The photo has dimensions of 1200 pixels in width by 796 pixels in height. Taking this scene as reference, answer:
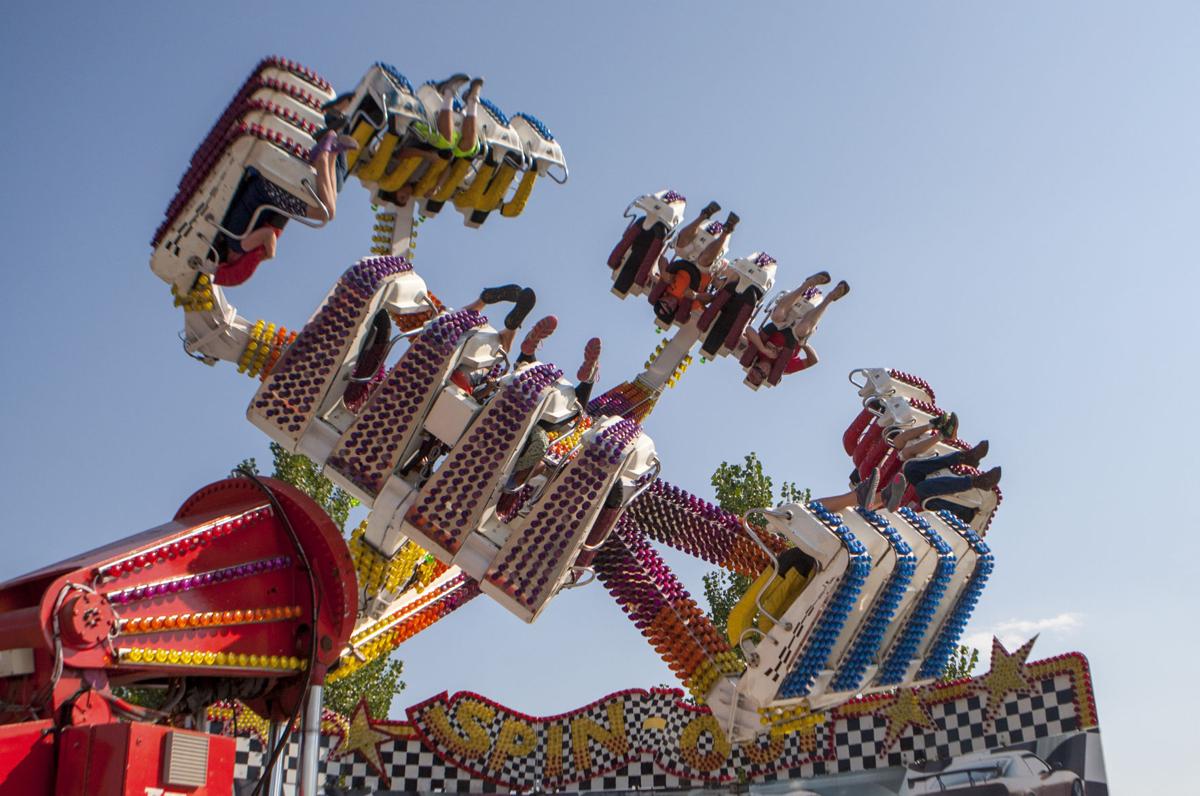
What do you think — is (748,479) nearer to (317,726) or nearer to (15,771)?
(317,726)

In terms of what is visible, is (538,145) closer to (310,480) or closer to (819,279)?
(819,279)

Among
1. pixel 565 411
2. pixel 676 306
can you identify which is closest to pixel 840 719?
pixel 676 306

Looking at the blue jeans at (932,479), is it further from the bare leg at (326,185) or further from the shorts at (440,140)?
the bare leg at (326,185)

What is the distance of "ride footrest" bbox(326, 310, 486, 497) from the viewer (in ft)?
28.9

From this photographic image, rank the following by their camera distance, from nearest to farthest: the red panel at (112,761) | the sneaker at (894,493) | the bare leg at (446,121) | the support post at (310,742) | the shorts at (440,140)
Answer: the red panel at (112,761)
the support post at (310,742)
the shorts at (440,140)
the bare leg at (446,121)
the sneaker at (894,493)

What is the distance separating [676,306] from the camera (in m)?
11.7

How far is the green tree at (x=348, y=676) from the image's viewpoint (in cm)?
1788

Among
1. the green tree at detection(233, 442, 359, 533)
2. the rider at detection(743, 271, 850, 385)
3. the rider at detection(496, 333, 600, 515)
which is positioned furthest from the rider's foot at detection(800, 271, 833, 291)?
the green tree at detection(233, 442, 359, 533)

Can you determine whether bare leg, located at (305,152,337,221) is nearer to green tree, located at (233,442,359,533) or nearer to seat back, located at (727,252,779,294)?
seat back, located at (727,252,779,294)

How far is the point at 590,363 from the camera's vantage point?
9484 mm

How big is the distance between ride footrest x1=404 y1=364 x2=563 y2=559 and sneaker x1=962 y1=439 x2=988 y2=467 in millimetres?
4900

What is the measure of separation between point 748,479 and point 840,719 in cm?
647

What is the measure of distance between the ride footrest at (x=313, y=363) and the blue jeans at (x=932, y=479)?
565 centimetres

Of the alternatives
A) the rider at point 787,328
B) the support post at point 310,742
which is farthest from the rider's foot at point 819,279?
the support post at point 310,742
